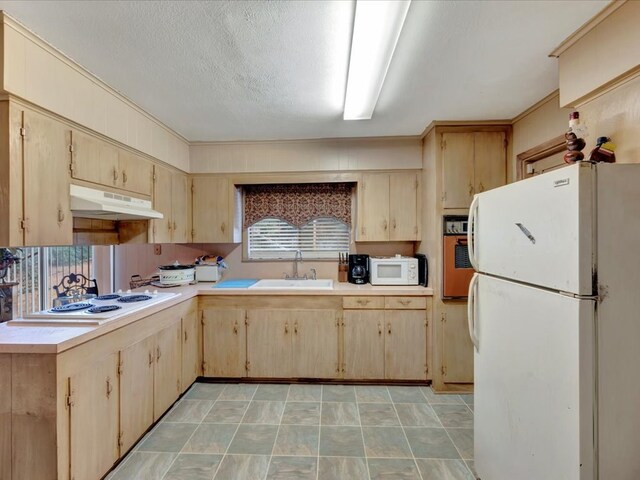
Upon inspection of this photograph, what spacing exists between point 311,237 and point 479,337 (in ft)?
A: 7.26

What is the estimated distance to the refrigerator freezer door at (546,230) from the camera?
1062 millimetres

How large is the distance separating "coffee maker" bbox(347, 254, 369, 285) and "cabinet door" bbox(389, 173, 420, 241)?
15.2 inches

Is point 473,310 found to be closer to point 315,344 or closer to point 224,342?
point 315,344

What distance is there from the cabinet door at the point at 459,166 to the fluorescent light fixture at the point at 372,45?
94 centimetres

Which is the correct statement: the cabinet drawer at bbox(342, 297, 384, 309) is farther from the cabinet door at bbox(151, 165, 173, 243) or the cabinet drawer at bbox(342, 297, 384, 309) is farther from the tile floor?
the cabinet door at bbox(151, 165, 173, 243)

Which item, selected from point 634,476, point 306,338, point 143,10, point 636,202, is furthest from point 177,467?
point 636,202

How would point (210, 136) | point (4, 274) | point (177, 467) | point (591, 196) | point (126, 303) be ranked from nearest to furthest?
point (591, 196) < point (177, 467) < point (4, 274) < point (126, 303) < point (210, 136)

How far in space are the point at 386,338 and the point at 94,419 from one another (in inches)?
88.3

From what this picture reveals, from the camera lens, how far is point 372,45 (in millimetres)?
1575

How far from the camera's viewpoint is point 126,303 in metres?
2.21

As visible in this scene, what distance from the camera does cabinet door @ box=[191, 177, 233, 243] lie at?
331 centimetres

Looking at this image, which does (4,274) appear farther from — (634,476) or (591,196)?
(634,476)

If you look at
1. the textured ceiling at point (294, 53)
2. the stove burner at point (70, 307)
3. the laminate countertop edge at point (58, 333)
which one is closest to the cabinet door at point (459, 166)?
the textured ceiling at point (294, 53)

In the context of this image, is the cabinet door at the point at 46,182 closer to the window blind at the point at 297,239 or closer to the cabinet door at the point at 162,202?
the cabinet door at the point at 162,202
